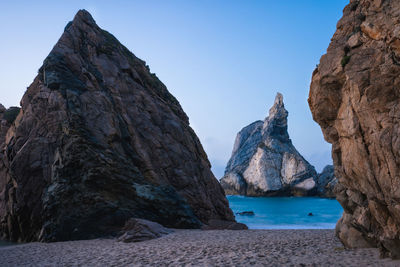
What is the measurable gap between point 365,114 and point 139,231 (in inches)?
601

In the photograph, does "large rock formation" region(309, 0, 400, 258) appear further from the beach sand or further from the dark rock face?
the dark rock face

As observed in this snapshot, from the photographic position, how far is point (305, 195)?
114000 mm

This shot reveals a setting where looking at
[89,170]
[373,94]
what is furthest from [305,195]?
[373,94]

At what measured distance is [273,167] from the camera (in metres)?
121

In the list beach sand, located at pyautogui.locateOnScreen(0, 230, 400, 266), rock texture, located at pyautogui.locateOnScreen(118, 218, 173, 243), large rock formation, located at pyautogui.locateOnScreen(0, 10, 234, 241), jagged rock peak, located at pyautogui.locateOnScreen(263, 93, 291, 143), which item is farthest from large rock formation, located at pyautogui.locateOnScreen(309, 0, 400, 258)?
jagged rock peak, located at pyautogui.locateOnScreen(263, 93, 291, 143)

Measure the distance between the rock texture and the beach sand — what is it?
31.9 inches

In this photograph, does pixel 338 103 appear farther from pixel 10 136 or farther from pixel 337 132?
pixel 10 136

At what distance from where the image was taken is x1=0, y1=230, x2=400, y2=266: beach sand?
11.4 m

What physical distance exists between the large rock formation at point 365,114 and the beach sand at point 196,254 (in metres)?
1.38

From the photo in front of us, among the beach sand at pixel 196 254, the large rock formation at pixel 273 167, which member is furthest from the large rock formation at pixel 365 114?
the large rock formation at pixel 273 167

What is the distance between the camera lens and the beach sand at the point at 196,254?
37.6 feet

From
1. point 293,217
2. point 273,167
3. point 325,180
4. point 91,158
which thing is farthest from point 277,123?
point 91,158

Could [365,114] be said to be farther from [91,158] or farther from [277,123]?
[277,123]

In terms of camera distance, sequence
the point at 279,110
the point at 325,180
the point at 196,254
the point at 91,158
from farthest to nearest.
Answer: the point at 279,110 < the point at 325,180 < the point at 91,158 < the point at 196,254
